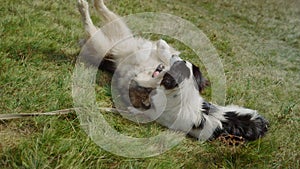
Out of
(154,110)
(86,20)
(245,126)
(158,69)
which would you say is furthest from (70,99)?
(245,126)

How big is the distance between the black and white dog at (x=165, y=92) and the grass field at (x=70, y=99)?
0.21m

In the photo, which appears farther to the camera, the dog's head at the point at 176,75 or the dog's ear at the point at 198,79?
the dog's ear at the point at 198,79

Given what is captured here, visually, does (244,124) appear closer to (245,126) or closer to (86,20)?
(245,126)

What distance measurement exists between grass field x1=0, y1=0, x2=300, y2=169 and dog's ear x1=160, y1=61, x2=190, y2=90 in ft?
1.68

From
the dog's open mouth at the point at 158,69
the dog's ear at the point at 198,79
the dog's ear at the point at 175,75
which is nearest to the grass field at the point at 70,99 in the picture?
the dog's ear at the point at 198,79

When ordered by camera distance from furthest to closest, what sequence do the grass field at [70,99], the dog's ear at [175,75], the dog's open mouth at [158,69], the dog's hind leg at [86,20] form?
1. the dog's hind leg at [86,20]
2. the dog's open mouth at [158,69]
3. the dog's ear at [175,75]
4. the grass field at [70,99]

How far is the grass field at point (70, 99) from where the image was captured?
300cm

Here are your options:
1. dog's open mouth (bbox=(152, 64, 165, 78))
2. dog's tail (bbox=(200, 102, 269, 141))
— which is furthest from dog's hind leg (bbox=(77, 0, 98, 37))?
dog's tail (bbox=(200, 102, 269, 141))

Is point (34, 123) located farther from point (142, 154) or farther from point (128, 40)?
point (128, 40)

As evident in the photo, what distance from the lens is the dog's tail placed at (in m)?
4.29

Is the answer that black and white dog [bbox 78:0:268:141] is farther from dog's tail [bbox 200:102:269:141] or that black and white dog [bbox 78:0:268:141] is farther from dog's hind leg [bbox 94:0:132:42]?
dog's hind leg [bbox 94:0:132:42]

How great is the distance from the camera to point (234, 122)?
4.45 m

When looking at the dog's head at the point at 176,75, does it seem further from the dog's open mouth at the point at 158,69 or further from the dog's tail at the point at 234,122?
the dog's tail at the point at 234,122

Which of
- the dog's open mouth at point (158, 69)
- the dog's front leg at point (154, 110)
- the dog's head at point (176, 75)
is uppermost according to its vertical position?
the dog's head at point (176, 75)
